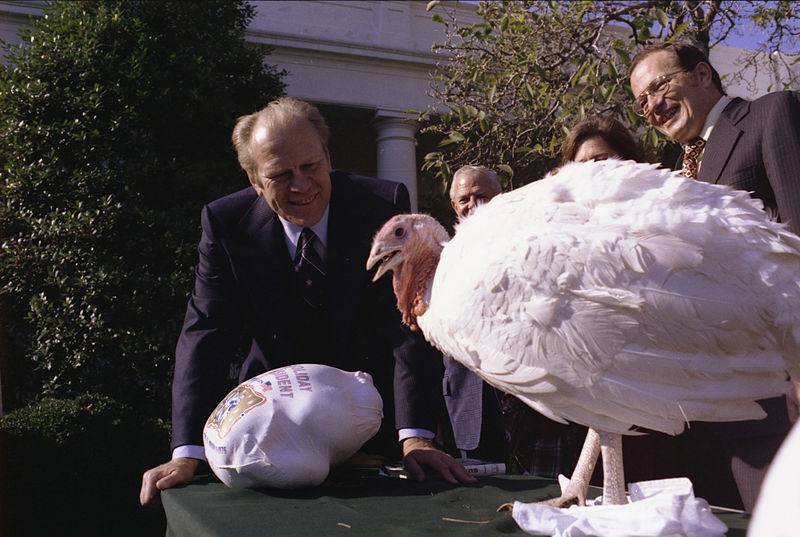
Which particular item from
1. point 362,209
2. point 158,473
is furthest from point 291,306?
point 158,473

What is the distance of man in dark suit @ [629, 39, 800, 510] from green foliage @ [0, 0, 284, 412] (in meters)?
4.18

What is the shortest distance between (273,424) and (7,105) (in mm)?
5041

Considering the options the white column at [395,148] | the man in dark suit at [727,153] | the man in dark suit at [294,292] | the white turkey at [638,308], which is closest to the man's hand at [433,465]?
the man in dark suit at [294,292]

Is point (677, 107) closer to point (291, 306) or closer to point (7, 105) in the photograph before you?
point (291, 306)

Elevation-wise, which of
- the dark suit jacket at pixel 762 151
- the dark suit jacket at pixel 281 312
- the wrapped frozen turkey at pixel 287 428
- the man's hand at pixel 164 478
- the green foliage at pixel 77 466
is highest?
the dark suit jacket at pixel 762 151

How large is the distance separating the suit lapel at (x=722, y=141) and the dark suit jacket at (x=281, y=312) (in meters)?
1.34

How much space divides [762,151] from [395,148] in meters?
7.68

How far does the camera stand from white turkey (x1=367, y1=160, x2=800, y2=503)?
1436mm

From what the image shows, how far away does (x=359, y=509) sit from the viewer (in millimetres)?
1769

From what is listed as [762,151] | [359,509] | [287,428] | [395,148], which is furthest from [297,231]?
[395,148]

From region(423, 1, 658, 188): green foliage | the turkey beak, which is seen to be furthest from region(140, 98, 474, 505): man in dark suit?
region(423, 1, 658, 188): green foliage

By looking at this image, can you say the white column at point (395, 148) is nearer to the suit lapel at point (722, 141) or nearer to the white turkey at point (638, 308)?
the suit lapel at point (722, 141)

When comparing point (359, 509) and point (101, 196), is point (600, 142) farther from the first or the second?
point (101, 196)

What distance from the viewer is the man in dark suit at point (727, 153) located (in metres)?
2.10
